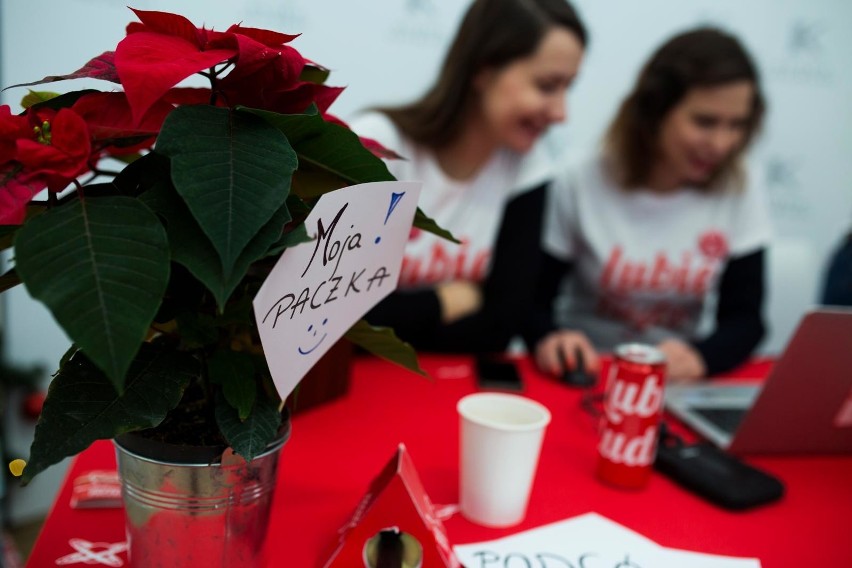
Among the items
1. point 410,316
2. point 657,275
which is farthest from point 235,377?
point 657,275

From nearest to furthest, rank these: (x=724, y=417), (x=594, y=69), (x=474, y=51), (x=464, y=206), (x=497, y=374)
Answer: (x=724, y=417)
(x=497, y=374)
(x=474, y=51)
(x=464, y=206)
(x=594, y=69)

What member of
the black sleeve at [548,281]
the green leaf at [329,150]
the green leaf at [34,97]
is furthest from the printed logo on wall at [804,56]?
the green leaf at [34,97]

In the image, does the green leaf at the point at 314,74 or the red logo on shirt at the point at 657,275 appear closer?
the green leaf at the point at 314,74

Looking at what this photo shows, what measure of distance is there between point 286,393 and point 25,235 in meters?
0.19

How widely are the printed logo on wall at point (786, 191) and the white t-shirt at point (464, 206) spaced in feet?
5.14

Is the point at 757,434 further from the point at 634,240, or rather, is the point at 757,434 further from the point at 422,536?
the point at 634,240

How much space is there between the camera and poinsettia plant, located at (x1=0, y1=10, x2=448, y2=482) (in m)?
0.35

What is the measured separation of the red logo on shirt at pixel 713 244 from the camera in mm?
1594

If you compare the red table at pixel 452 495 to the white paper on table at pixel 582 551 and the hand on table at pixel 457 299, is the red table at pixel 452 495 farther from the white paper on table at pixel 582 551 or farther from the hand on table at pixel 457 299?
the hand on table at pixel 457 299

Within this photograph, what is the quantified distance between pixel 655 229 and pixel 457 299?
58 cm

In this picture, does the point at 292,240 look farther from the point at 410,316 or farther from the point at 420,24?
the point at 420,24

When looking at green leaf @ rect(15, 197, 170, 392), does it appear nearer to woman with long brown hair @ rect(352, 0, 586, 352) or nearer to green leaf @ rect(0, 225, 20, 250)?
green leaf @ rect(0, 225, 20, 250)

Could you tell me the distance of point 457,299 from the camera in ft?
4.45

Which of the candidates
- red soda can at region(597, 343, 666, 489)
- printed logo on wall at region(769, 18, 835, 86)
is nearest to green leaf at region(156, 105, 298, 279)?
red soda can at region(597, 343, 666, 489)
